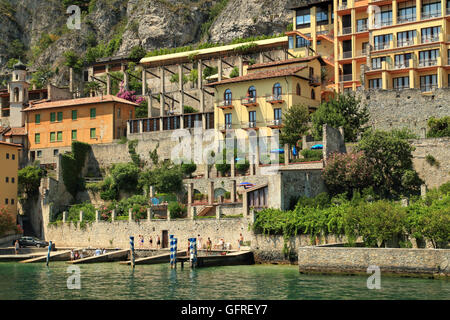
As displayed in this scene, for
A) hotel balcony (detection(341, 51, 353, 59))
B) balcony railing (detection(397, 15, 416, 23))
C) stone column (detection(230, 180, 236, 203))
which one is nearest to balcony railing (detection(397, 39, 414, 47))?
balcony railing (detection(397, 15, 416, 23))

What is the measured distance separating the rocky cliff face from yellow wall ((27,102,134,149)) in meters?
25.4

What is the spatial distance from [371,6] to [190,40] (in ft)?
133

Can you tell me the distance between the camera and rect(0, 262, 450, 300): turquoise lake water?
98.1 ft

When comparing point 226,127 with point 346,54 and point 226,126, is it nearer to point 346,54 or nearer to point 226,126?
point 226,126

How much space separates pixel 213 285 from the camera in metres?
33.6

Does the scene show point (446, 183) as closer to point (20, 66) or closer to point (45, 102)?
point (45, 102)

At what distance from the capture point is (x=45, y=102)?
7756cm

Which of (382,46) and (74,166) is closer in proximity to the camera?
(382,46)

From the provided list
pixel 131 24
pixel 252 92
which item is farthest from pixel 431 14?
pixel 131 24

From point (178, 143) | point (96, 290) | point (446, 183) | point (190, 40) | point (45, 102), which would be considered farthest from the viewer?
point (190, 40)

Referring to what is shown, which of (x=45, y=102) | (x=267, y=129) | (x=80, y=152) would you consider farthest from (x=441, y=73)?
(x=45, y=102)

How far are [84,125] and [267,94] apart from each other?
21.7 m

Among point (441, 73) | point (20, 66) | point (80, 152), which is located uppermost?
point (20, 66)

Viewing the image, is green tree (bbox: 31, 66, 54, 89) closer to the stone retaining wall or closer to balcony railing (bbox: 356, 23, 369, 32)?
balcony railing (bbox: 356, 23, 369, 32)
